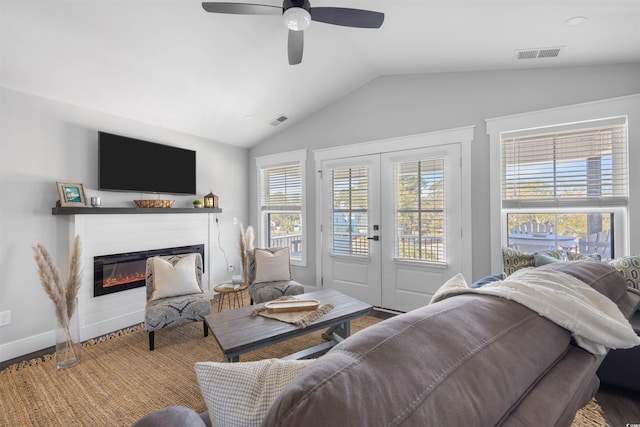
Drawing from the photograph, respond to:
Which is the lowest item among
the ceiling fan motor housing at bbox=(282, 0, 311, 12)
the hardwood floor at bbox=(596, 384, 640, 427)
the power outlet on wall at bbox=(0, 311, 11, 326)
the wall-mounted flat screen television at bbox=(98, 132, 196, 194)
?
the hardwood floor at bbox=(596, 384, 640, 427)

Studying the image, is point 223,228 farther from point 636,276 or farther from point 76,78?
point 636,276

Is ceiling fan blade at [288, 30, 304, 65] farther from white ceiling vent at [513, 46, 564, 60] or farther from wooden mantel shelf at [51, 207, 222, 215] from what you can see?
wooden mantel shelf at [51, 207, 222, 215]

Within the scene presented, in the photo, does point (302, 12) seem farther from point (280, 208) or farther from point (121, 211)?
point (280, 208)

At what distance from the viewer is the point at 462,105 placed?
321 centimetres

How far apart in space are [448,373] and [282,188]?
14.4 feet

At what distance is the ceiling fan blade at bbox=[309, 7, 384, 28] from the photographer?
6.47ft

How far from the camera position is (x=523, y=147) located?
9.59 feet

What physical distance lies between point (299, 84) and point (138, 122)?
6.65ft

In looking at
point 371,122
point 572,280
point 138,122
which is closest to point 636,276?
point 572,280

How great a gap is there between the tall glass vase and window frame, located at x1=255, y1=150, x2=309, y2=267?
2.68 m

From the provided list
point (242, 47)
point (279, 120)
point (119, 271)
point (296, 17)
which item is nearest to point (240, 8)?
point (296, 17)

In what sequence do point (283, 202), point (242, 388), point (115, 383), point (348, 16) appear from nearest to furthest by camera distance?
point (242, 388), point (348, 16), point (115, 383), point (283, 202)

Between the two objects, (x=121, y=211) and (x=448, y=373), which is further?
(x=121, y=211)

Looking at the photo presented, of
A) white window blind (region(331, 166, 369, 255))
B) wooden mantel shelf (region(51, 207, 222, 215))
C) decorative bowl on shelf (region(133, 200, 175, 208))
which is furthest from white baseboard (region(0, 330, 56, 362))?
white window blind (region(331, 166, 369, 255))
